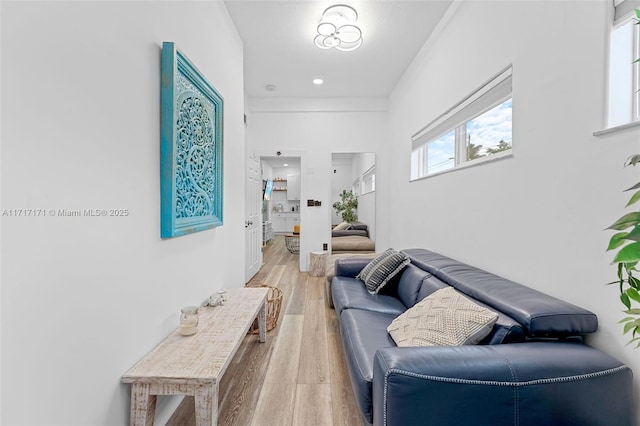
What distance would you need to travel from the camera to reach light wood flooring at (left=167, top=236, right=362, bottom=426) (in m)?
1.58

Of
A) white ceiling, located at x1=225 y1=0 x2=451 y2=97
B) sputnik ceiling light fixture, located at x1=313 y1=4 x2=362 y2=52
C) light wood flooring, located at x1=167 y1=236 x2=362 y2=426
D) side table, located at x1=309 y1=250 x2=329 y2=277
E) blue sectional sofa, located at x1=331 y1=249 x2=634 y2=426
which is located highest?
white ceiling, located at x1=225 y1=0 x2=451 y2=97

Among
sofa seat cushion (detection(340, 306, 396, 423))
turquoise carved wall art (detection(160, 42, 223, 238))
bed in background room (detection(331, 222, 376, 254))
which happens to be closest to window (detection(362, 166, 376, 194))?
bed in background room (detection(331, 222, 376, 254))

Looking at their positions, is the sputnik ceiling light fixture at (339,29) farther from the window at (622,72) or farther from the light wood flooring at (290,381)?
the light wood flooring at (290,381)

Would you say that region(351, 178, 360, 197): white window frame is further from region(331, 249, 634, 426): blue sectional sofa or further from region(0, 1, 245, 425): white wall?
region(331, 249, 634, 426): blue sectional sofa

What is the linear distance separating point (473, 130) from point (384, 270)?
145cm

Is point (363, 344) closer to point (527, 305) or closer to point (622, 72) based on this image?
point (527, 305)

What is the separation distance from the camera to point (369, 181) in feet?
18.6

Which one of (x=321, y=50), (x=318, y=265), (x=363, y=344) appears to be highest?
(x=321, y=50)

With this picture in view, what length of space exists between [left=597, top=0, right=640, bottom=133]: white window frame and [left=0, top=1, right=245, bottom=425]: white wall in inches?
Answer: 82.3

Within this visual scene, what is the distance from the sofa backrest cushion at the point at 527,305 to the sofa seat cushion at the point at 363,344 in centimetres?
57

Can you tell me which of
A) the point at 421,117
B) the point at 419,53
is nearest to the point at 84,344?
the point at 421,117

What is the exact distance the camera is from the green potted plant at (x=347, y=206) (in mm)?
6141

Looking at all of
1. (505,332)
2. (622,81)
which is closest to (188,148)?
(505,332)

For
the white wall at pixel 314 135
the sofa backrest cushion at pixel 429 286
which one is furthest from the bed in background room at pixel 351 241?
the sofa backrest cushion at pixel 429 286
